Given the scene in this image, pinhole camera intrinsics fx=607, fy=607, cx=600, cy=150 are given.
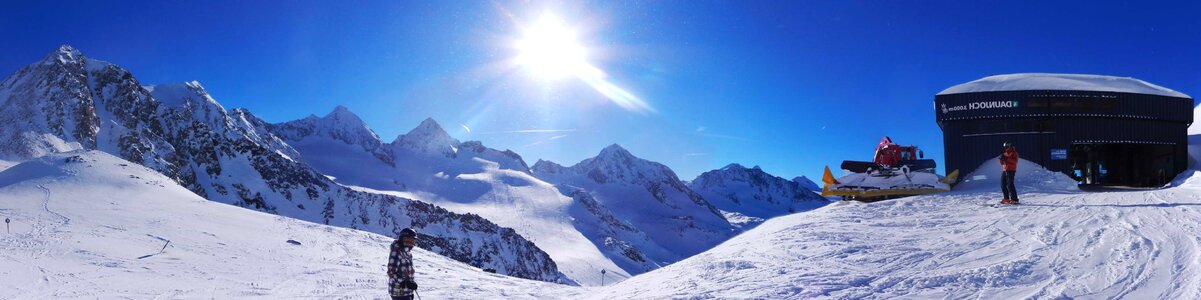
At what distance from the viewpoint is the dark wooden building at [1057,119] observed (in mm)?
23938

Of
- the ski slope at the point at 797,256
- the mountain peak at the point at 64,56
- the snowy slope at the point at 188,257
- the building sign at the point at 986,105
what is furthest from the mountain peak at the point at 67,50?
the building sign at the point at 986,105

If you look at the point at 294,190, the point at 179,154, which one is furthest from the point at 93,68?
the point at 294,190

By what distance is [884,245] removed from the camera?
11195 millimetres

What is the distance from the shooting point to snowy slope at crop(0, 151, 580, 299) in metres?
14.5

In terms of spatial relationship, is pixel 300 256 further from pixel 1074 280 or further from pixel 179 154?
pixel 179 154

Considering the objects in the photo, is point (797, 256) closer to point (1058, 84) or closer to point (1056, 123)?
point (1056, 123)

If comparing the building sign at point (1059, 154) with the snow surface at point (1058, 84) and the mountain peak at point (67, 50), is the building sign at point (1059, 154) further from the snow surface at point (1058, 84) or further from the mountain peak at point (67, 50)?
the mountain peak at point (67, 50)

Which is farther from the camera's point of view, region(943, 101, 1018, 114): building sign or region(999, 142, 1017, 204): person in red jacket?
region(943, 101, 1018, 114): building sign

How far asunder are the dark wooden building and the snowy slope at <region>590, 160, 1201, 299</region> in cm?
847

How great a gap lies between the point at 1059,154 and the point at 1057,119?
1429mm

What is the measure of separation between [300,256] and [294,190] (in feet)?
475

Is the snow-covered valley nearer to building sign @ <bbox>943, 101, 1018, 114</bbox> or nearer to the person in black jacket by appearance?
building sign @ <bbox>943, 101, 1018, 114</bbox>

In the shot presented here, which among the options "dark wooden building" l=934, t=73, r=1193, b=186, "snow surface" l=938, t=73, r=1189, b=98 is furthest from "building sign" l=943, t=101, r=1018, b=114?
"snow surface" l=938, t=73, r=1189, b=98

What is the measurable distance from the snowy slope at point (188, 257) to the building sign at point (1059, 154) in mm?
20286
